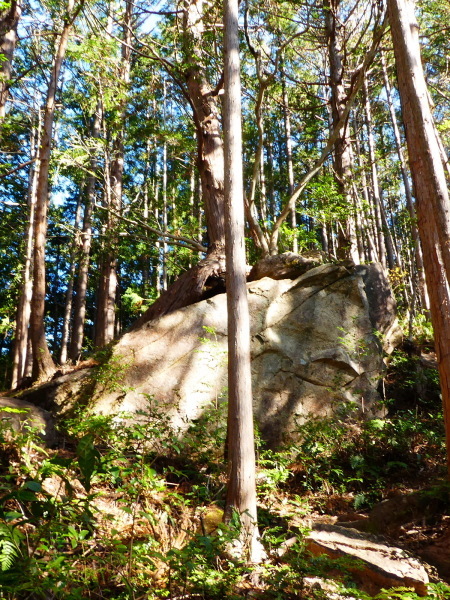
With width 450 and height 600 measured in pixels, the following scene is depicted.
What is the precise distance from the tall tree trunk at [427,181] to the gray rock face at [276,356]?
2.12 m

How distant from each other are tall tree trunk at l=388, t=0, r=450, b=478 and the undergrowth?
143 centimetres

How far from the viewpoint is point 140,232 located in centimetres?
1245

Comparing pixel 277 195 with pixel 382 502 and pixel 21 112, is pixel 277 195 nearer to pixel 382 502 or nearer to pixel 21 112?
pixel 21 112

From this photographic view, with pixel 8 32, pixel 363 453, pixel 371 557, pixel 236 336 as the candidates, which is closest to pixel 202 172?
pixel 8 32

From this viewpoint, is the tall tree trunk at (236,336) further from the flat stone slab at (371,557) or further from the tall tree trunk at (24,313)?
the tall tree trunk at (24,313)

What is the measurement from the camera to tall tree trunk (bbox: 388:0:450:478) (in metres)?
4.52

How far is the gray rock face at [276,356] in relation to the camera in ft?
20.4

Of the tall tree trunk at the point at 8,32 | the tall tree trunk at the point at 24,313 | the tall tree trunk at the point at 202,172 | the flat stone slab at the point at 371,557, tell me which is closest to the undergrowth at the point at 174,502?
the flat stone slab at the point at 371,557

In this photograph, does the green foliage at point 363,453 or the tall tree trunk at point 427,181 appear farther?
the green foliage at point 363,453

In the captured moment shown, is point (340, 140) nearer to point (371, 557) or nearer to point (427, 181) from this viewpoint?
point (427, 181)

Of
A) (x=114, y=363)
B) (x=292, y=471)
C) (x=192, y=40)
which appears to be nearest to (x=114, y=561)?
(x=292, y=471)

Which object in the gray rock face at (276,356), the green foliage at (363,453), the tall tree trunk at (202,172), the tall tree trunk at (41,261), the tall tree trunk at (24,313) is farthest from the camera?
the tall tree trunk at (24,313)

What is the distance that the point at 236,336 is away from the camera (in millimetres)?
4512

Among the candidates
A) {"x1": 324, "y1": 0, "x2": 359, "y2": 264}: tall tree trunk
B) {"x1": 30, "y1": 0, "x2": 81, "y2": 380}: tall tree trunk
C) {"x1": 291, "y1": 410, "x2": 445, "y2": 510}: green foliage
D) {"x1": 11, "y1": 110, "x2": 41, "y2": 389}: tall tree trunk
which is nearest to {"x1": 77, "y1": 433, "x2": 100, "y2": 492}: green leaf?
{"x1": 291, "y1": 410, "x2": 445, "y2": 510}: green foliage
